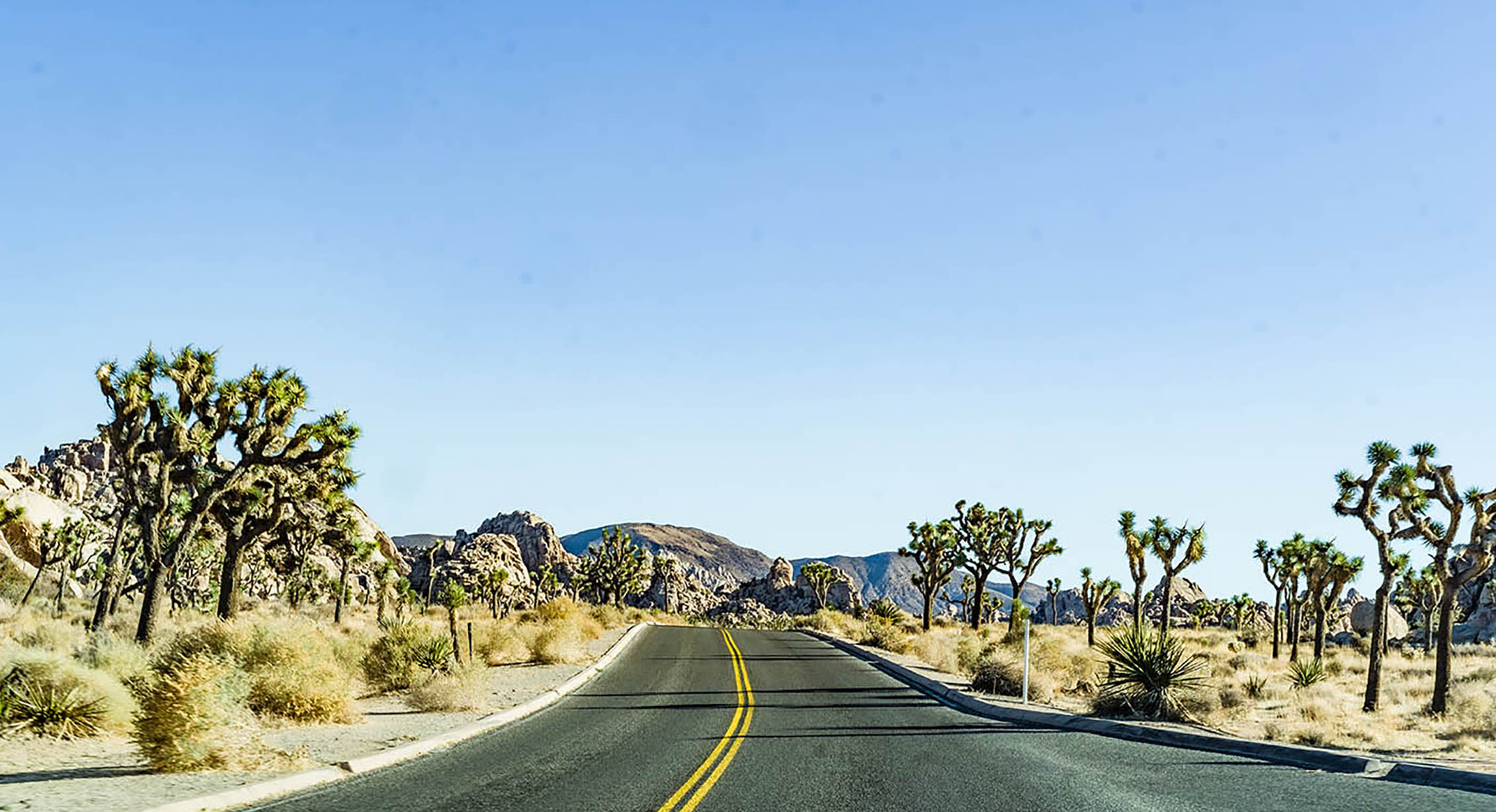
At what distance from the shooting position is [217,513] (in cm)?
3055

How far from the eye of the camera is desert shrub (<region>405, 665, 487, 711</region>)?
1800 centimetres

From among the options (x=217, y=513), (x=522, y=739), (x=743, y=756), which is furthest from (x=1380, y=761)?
(x=217, y=513)

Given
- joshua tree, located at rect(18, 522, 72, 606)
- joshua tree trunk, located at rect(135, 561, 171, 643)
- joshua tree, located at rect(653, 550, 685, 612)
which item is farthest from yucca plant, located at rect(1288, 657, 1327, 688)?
joshua tree, located at rect(653, 550, 685, 612)

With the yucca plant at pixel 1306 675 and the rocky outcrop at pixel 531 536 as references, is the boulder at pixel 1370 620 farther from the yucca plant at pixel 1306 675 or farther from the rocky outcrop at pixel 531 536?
the rocky outcrop at pixel 531 536

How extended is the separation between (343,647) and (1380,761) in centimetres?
2140

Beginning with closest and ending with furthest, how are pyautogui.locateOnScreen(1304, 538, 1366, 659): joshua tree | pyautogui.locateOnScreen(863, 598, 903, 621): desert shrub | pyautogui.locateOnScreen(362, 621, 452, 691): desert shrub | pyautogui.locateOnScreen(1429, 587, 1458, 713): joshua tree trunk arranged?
pyautogui.locateOnScreen(362, 621, 452, 691): desert shrub → pyautogui.locateOnScreen(1429, 587, 1458, 713): joshua tree trunk → pyautogui.locateOnScreen(1304, 538, 1366, 659): joshua tree → pyautogui.locateOnScreen(863, 598, 903, 621): desert shrub

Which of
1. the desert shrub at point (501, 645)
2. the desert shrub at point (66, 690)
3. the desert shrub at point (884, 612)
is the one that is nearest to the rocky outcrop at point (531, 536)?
the desert shrub at point (884, 612)

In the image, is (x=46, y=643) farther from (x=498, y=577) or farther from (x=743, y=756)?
(x=498, y=577)

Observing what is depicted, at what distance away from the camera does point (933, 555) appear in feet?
208

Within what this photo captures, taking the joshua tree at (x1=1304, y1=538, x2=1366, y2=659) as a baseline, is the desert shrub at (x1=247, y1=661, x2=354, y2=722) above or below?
below

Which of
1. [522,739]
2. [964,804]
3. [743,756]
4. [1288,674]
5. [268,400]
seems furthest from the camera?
[1288,674]

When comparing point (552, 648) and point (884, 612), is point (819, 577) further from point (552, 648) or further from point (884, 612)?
point (552, 648)

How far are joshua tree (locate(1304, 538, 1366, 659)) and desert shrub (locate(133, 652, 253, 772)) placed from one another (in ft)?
138

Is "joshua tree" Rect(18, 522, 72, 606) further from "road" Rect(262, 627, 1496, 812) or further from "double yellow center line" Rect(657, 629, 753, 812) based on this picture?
"road" Rect(262, 627, 1496, 812)
